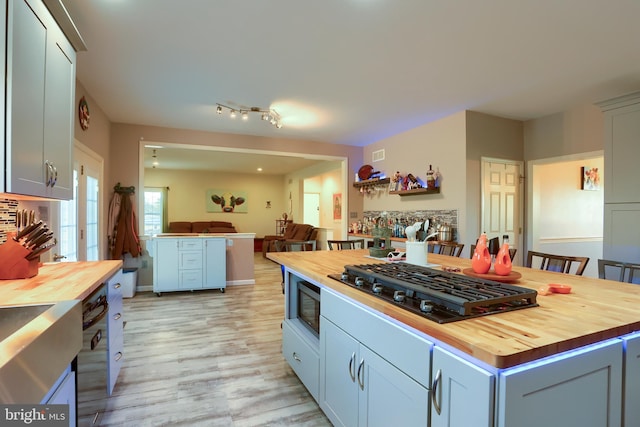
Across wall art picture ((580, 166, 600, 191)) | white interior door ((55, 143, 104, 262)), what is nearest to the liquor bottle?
white interior door ((55, 143, 104, 262))

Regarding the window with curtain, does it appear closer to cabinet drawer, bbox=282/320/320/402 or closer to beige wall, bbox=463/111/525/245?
cabinet drawer, bbox=282/320/320/402

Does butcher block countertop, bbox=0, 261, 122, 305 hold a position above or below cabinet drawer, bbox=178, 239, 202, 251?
above

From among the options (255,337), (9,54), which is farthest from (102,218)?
(9,54)

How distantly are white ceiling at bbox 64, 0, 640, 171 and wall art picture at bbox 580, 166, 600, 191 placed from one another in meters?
2.06

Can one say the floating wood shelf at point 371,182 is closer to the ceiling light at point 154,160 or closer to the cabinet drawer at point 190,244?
the cabinet drawer at point 190,244

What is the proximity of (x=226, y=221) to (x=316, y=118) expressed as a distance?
22.3ft

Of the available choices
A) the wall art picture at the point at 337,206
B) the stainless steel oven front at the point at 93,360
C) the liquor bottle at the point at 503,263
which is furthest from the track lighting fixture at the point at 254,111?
the wall art picture at the point at 337,206

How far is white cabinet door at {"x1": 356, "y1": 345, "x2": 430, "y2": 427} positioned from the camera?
1059mm

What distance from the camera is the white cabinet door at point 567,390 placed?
80 centimetres

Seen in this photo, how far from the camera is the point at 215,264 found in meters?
4.85

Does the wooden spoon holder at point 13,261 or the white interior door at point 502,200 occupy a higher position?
the white interior door at point 502,200

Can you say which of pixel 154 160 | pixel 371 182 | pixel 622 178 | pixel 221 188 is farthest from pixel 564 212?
pixel 221 188

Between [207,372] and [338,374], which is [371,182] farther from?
[338,374]

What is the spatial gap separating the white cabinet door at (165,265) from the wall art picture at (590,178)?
6.60 meters
